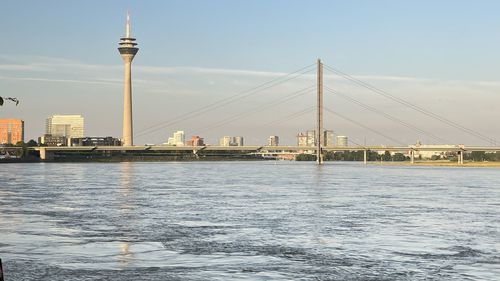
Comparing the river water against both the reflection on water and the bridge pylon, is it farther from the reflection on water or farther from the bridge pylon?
the bridge pylon

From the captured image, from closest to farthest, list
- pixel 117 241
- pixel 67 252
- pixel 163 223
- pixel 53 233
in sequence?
1. pixel 67 252
2. pixel 117 241
3. pixel 53 233
4. pixel 163 223

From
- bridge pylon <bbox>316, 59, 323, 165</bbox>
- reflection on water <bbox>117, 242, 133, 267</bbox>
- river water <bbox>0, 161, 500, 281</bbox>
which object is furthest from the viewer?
bridge pylon <bbox>316, 59, 323, 165</bbox>

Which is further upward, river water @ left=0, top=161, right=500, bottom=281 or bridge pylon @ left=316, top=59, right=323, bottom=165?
bridge pylon @ left=316, top=59, right=323, bottom=165

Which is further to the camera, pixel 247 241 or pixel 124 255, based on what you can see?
pixel 247 241

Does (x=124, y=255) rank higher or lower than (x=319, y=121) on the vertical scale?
lower

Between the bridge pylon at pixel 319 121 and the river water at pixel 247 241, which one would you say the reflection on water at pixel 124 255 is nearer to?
the river water at pixel 247 241

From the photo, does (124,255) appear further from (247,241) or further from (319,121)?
(319,121)

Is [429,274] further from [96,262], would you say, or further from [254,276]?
[96,262]

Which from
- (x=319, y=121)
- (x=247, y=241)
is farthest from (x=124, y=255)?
(x=319, y=121)

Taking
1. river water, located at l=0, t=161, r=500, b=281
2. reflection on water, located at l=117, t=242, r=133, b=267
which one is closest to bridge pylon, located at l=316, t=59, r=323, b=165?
river water, located at l=0, t=161, r=500, b=281

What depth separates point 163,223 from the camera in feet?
75.2

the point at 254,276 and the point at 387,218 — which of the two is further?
the point at 387,218

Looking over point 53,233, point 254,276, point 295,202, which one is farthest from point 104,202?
point 254,276

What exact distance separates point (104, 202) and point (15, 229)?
12.0 meters
